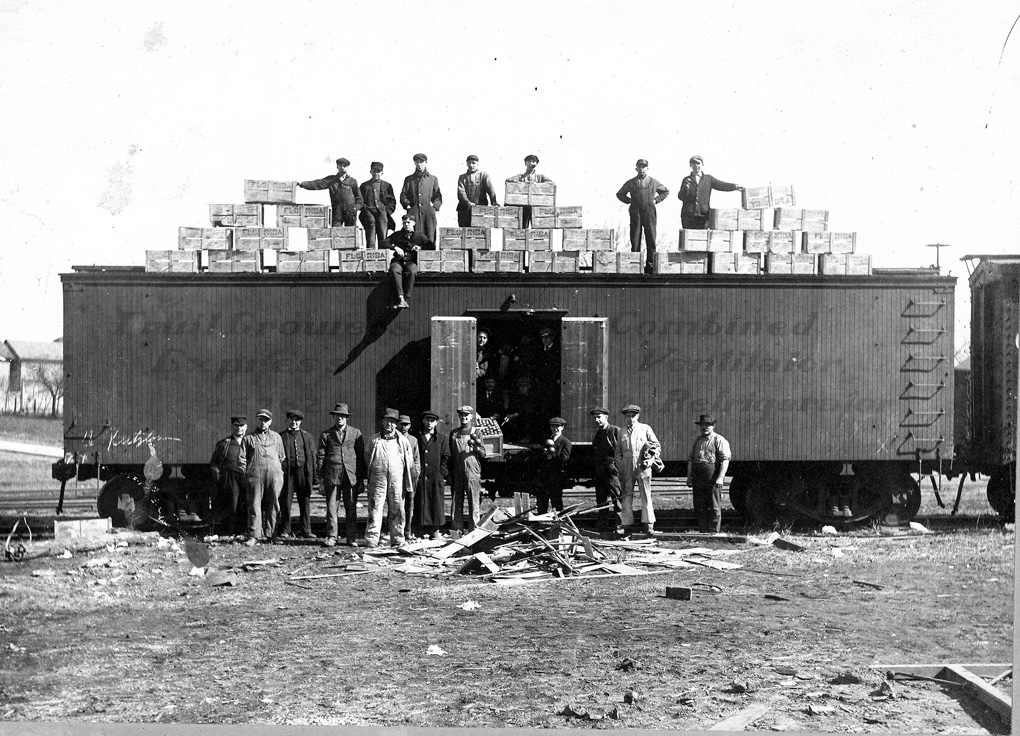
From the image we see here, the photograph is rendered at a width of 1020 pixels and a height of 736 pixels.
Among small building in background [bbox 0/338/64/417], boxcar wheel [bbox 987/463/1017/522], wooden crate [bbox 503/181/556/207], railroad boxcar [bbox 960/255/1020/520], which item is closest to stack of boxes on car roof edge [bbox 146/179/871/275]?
wooden crate [bbox 503/181/556/207]

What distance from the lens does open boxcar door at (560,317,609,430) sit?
A: 544 inches

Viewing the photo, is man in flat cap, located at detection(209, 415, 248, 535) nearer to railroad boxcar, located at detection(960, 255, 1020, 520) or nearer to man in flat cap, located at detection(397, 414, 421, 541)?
man in flat cap, located at detection(397, 414, 421, 541)

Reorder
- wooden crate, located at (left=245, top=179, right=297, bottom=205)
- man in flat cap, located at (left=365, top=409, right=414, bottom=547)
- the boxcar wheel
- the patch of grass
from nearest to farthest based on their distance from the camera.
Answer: man in flat cap, located at (left=365, top=409, right=414, bottom=547)
wooden crate, located at (left=245, top=179, right=297, bottom=205)
the boxcar wheel
the patch of grass

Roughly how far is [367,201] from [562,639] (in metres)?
7.32

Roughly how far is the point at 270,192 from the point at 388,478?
4.19 metres

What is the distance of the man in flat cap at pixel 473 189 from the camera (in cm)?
1366

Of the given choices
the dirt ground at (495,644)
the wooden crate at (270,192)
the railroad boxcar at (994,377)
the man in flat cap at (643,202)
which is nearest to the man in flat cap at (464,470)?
the dirt ground at (495,644)

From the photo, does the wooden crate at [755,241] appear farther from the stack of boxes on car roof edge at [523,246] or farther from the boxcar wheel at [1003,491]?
the boxcar wheel at [1003,491]

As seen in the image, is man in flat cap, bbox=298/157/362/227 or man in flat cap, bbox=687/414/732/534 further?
man in flat cap, bbox=687/414/732/534

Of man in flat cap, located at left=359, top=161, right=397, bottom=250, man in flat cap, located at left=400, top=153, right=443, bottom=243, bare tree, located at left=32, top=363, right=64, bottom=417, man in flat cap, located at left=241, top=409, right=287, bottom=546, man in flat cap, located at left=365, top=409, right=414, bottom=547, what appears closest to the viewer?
man in flat cap, located at left=365, top=409, right=414, bottom=547

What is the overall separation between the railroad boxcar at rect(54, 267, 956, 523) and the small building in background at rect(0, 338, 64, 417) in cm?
377

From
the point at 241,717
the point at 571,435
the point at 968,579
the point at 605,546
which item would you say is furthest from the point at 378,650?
the point at 968,579

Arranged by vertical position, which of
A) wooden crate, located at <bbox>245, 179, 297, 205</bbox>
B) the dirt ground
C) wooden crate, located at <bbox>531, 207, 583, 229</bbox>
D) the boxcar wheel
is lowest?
the dirt ground

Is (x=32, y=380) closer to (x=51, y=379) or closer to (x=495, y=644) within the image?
(x=51, y=379)
